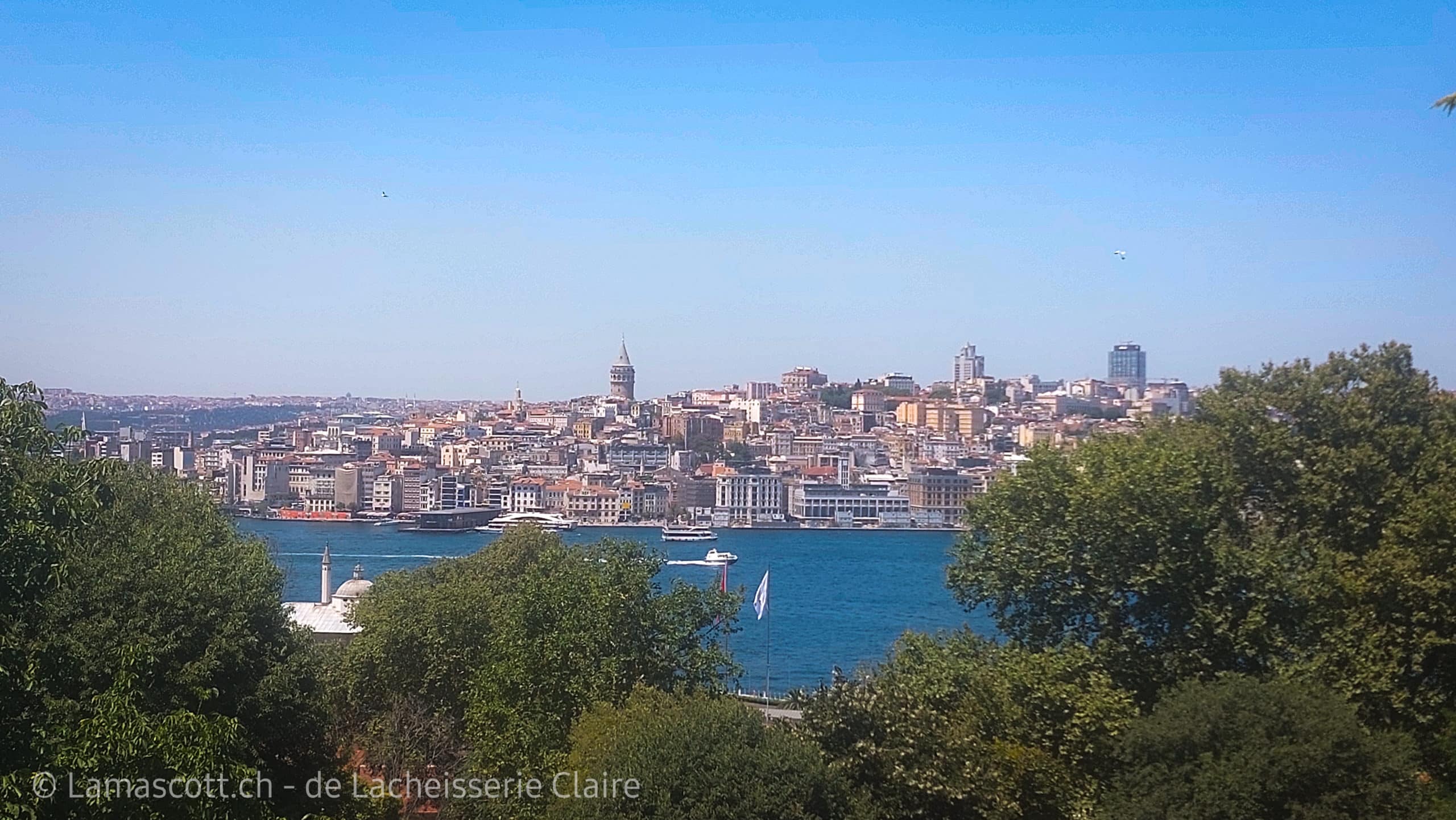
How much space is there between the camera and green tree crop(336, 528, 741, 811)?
5703mm

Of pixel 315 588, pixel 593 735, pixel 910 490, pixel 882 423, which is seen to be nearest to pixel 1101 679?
pixel 593 735

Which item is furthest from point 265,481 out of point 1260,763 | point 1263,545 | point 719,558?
point 1260,763

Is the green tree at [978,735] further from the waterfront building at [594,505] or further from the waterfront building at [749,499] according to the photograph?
the waterfront building at [749,499]

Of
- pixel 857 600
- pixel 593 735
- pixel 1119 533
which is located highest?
pixel 1119 533

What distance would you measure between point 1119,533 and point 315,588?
20696mm

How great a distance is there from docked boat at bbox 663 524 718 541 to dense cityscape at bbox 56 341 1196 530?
299 cm

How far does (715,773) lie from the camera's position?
4.03 metres

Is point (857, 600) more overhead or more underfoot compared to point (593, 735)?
more underfoot

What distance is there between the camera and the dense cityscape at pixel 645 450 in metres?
43.1

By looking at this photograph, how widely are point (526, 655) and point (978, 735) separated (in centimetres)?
212

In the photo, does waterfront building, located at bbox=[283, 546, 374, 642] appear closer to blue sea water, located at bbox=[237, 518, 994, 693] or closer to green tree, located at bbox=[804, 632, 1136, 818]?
blue sea water, located at bbox=[237, 518, 994, 693]

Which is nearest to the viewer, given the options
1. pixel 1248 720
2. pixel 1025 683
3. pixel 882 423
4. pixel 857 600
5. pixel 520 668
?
pixel 1248 720

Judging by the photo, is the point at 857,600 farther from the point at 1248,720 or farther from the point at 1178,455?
the point at 1248,720

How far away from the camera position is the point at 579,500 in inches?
1721
